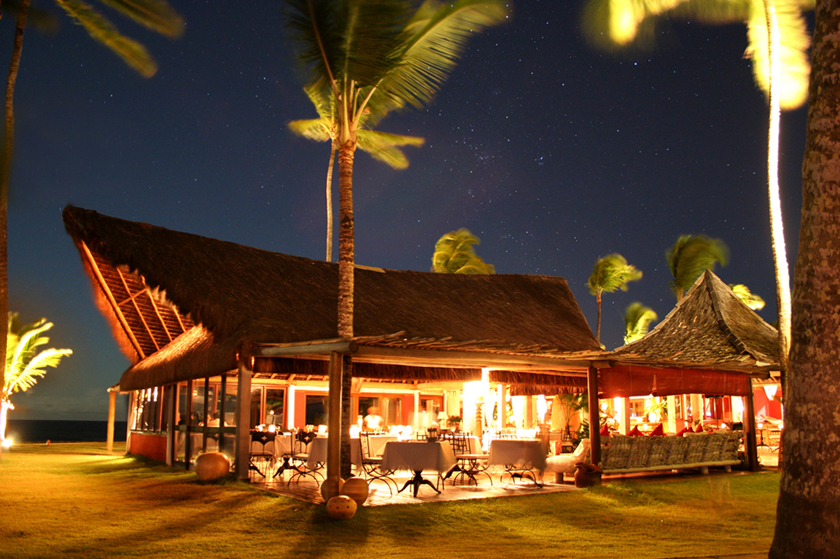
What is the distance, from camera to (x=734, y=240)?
70188 mm

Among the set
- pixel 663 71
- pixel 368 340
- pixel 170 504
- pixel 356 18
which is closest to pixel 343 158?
pixel 356 18

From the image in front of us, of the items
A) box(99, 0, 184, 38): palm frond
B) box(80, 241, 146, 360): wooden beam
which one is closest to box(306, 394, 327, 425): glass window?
box(80, 241, 146, 360): wooden beam

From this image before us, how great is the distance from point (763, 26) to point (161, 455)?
1880 centimetres

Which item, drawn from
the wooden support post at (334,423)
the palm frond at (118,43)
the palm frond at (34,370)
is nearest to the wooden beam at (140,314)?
the palm frond at (118,43)

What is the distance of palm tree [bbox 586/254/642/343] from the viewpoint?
132 feet

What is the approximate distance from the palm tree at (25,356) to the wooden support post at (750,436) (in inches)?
1053

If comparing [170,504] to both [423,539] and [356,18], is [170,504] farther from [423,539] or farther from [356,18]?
[356,18]

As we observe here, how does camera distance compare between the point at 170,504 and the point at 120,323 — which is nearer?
the point at 170,504

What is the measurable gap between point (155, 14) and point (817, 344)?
1663cm

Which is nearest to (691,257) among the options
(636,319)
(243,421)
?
(636,319)

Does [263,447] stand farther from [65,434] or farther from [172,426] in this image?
[65,434]

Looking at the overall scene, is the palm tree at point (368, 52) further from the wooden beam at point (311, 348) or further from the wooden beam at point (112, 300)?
the wooden beam at point (112, 300)

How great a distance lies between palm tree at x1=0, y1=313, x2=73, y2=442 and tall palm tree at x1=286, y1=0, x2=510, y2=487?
2272cm

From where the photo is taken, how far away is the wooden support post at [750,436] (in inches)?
596
